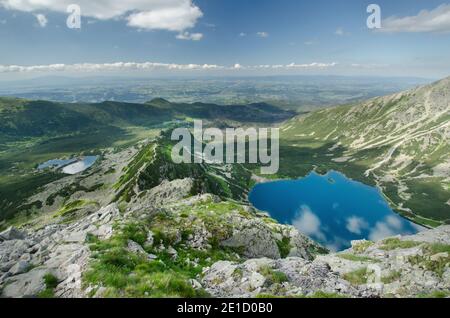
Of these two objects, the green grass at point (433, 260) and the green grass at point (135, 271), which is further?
the green grass at point (433, 260)

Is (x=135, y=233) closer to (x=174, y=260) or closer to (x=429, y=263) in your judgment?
(x=174, y=260)

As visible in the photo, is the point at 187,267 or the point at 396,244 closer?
the point at 187,267

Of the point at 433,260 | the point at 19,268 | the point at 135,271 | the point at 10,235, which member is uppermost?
the point at 135,271

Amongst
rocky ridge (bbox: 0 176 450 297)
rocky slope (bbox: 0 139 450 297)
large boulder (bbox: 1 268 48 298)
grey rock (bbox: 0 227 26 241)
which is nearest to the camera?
rocky slope (bbox: 0 139 450 297)

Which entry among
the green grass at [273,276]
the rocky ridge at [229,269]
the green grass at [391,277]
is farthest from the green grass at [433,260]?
the green grass at [273,276]

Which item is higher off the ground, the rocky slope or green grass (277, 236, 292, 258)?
the rocky slope

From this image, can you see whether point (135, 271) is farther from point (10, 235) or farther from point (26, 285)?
point (10, 235)

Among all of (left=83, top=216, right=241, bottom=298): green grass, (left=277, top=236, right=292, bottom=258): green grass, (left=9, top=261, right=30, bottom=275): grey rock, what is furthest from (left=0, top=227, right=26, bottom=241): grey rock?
(left=277, top=236, right=292, bottom=258): green grass

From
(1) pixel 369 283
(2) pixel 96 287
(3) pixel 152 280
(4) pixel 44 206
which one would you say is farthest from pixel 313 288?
(4) pixel 44 206

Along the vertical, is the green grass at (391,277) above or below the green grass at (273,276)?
below

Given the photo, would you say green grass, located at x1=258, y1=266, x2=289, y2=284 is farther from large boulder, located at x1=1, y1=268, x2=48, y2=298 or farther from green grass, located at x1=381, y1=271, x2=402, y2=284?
large boulder, located at x1=1, y1=268, x2=48, y2=298

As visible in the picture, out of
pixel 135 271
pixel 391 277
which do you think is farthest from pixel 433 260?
pixel 135 271

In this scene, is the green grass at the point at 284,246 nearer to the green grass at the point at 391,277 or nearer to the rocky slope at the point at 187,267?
the rocky slope at the point at 187,267
